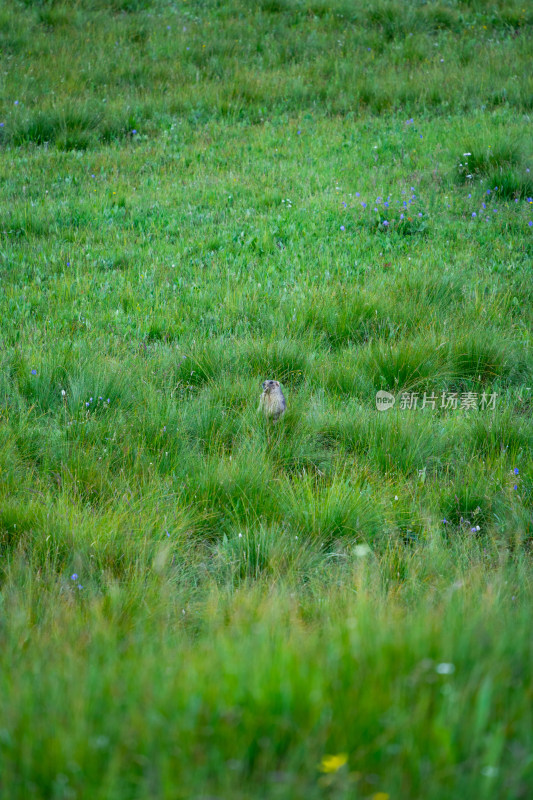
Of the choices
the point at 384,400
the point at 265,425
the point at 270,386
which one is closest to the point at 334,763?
the point at 265,425

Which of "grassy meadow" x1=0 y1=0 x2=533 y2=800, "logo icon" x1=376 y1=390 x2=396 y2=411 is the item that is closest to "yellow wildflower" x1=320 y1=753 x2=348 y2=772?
"grassy meadow" x1=0 y1=0 x2=533 y2=800

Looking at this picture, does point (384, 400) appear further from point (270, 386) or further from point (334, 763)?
point (334, 763)

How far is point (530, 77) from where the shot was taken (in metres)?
9.91

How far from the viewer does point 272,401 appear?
13.0 feet

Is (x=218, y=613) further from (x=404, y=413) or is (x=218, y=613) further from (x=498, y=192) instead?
(x=498, y=192)

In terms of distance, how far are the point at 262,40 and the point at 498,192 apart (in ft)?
21.8

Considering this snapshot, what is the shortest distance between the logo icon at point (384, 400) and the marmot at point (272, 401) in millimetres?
694

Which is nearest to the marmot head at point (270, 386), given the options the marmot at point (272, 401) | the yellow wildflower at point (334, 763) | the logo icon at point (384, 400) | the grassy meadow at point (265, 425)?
the marmot at point (272, 401)

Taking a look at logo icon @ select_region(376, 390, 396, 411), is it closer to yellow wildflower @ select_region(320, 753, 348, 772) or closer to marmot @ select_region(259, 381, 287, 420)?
marmot @ select_region(259, 381, 287, 420)

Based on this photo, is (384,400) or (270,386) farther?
(384,400)

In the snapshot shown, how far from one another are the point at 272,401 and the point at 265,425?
0.15 meters

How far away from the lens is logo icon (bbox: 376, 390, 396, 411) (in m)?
4.33

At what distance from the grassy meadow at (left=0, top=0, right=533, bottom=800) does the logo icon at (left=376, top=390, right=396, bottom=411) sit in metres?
0.06

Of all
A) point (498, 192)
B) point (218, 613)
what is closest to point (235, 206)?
point (498, 192)
